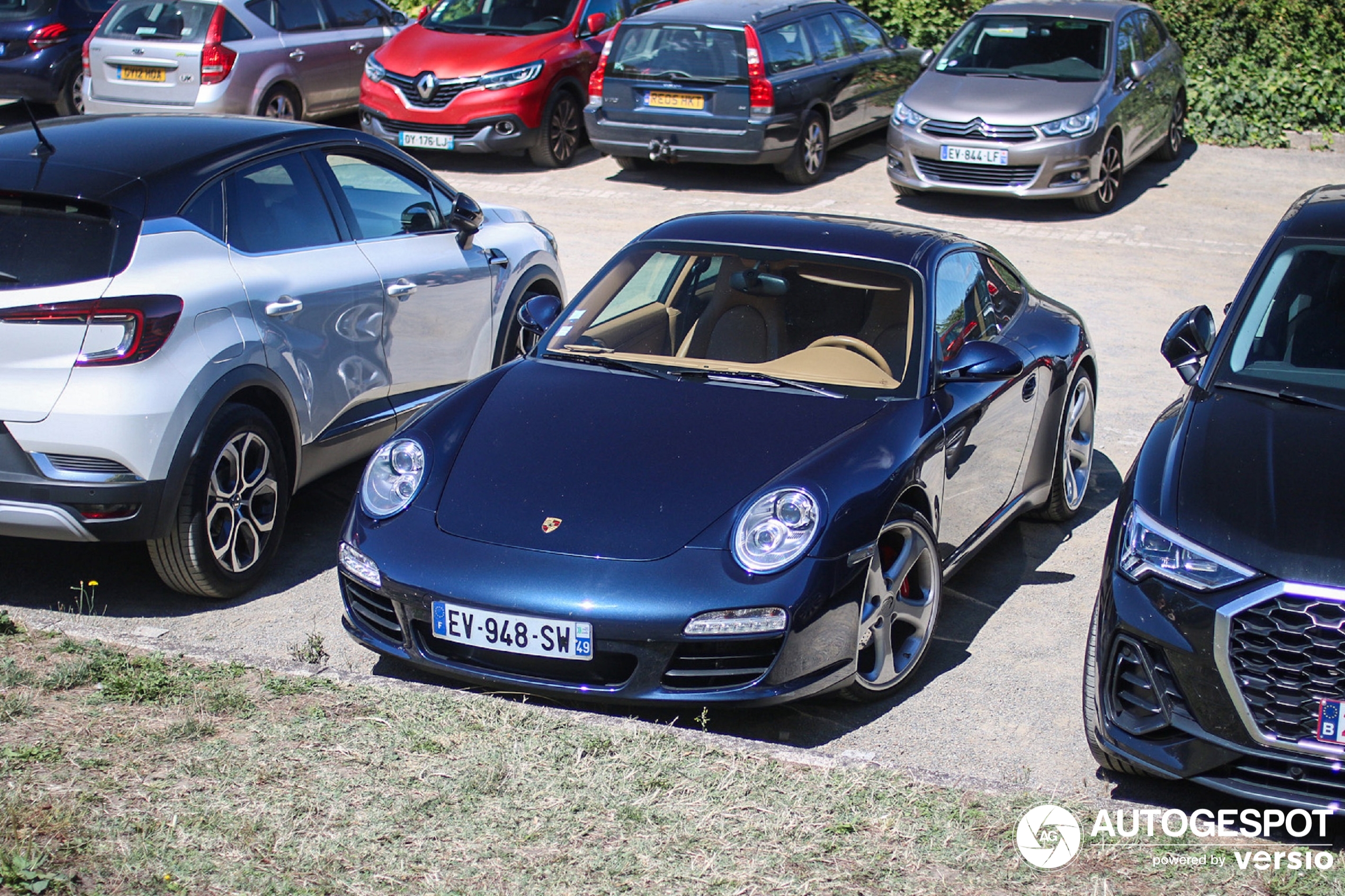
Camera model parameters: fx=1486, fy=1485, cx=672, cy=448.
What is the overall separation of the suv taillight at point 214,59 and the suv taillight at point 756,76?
5175mm

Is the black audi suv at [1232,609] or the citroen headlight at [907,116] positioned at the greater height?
the black audi suv at [1232,609]

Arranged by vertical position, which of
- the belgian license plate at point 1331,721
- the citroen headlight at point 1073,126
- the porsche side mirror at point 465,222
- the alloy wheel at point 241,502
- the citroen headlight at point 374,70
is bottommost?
the citroen headlight at point 1073,126

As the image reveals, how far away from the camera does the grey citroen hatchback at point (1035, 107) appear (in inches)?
525

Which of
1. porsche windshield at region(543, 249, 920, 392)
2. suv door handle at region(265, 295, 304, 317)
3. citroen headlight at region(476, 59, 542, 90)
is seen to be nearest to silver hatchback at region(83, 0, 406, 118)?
citroen headlight at region(476, 59, 542, 90)

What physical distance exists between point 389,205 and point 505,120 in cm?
806

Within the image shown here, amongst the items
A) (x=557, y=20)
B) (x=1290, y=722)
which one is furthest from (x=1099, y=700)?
(x=557, y=20)

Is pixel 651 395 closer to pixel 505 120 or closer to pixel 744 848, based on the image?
pixel 744 848

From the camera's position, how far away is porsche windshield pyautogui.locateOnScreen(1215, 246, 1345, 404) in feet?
16.8

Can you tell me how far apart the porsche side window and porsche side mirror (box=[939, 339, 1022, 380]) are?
0.13 metres

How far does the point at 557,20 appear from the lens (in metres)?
16.0

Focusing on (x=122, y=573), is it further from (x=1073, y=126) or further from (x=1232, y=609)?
(x=1073, y=126)

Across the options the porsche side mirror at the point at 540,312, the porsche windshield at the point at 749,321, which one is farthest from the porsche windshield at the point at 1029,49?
the porsche side mirror at the point at 540,312

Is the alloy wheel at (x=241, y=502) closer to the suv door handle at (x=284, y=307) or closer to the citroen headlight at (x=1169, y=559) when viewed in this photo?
the suv door handle at (x=284, y=307)

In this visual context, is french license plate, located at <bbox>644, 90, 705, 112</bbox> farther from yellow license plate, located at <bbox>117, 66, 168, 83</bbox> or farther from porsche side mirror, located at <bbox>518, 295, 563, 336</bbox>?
porsche side mirror, located at <bbox>518, 295, 563, 336</bbox>
